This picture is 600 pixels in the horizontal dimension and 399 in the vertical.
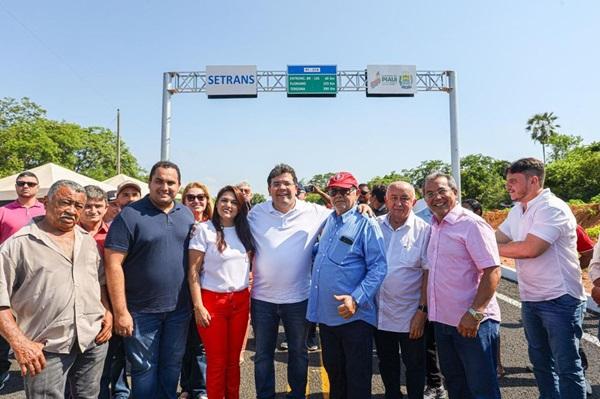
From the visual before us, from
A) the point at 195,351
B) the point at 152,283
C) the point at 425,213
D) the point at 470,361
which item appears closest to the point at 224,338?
the point at 152,283

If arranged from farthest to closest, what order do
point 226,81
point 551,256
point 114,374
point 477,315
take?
point 226,81 < point 114,374 < point 551,256 < point 477,315

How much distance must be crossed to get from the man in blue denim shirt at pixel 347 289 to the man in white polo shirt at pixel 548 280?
1030 mm

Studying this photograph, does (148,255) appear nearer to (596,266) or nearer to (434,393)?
(434,393)

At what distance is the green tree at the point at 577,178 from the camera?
28.2 meters

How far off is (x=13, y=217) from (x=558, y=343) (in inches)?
213

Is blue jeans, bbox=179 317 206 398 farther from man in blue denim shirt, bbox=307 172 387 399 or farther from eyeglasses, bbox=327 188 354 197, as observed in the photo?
eyeglasses, bbox=327 188 354 197

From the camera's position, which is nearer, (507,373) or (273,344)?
(273,344)

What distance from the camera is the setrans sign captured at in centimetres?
1659

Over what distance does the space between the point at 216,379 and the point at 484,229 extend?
2310 millimetres

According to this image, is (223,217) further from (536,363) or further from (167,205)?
(536,363)

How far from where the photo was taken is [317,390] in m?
3.75

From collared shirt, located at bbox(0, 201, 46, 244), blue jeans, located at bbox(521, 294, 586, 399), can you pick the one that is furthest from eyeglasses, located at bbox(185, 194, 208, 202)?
blue jeans, located at bbox(521, 294, 586, 399)

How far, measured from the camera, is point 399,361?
3102mm

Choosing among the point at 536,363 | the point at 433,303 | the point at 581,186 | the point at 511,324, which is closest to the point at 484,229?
the point at 433,303
